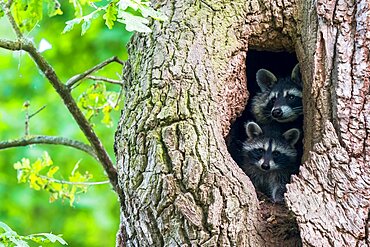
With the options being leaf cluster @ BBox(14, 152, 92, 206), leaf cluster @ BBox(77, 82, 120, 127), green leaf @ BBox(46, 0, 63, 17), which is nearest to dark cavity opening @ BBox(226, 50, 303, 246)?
leaf cluster @ BBox(77, 82, 120, 127)

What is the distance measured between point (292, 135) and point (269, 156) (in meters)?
0.25

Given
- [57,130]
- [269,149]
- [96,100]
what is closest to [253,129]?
[269,149]

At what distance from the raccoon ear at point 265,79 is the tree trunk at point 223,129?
1.47 m

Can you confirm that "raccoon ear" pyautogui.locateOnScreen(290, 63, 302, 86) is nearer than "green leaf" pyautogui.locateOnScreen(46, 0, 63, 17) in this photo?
No

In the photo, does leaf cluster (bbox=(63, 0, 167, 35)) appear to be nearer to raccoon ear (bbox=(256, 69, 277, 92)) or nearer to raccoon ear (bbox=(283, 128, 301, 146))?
raccoon ear (bbox=(283, 128, 301, 146))

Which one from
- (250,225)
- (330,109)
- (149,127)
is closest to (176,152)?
(149,127)

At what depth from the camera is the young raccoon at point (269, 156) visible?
607cm

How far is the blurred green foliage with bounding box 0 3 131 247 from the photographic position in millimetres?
9664

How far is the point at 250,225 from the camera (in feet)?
14.0

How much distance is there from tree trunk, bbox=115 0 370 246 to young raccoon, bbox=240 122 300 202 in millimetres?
1238

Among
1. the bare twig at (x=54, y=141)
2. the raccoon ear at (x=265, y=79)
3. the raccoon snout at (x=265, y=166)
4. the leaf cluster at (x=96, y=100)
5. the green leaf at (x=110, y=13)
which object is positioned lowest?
the raccoon snout at (x=265, y=166)

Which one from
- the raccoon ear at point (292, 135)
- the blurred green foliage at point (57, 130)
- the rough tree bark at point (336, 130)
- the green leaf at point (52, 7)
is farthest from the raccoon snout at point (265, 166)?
the blurred green foliage at point (57, 130)

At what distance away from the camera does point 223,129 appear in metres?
→ 4.68

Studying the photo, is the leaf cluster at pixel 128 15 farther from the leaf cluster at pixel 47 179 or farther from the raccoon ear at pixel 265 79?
the raccoon ear at pixel 265 79
